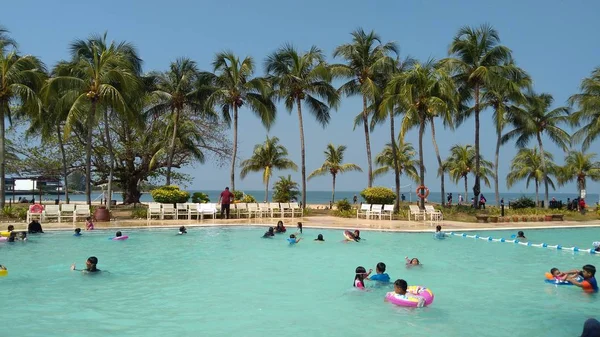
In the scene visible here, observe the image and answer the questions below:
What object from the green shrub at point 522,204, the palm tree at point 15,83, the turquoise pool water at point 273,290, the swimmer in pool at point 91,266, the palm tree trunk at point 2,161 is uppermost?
the palm tree at point 15,83

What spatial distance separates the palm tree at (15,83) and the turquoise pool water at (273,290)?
9.87 m

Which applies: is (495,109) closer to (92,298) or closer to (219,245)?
(219,245)

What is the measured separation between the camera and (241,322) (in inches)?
338

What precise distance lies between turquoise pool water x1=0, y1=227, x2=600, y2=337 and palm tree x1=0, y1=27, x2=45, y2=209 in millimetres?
9866

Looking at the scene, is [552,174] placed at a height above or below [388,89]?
below

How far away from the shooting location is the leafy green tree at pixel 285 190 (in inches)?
1375

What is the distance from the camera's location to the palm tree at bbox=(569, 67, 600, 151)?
33.8m

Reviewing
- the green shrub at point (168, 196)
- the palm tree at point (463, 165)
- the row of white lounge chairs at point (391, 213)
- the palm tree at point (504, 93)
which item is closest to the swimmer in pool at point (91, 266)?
the green shrub at point (168, 196)

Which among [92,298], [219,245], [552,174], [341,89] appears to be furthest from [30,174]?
[552,174]

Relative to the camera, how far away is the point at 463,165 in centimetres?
5209

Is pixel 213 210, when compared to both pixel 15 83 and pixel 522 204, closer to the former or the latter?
pixel 15 83

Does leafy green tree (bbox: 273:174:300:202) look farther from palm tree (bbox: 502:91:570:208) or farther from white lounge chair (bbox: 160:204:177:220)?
palm tree (bbox: 502:91:570:208)

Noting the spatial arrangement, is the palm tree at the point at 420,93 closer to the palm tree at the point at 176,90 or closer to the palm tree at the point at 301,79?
the palm tree at the point at 301,79

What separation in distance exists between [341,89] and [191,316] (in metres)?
27.7
